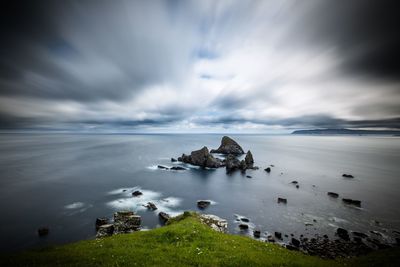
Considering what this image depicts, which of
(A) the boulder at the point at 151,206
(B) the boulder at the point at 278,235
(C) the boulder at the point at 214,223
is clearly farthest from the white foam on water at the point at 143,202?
(B) the boulder at the point at 278,235

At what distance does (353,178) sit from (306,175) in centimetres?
1857

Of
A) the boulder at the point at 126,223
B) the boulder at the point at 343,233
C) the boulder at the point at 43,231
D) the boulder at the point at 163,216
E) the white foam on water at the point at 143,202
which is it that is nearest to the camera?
the boulder at the point at 126,223

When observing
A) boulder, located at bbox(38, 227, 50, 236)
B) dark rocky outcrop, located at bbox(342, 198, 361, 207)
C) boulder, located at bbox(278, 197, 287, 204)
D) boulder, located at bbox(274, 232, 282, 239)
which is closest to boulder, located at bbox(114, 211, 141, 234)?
boulder, located at bbox(38, 227, 50, 236)

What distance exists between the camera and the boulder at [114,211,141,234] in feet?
116

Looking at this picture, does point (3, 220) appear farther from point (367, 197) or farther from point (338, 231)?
point (367, 197)

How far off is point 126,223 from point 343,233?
147ft

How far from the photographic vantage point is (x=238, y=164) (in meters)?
104

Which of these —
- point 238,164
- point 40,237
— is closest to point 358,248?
point 40,237

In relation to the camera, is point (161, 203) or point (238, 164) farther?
point (238, 164)

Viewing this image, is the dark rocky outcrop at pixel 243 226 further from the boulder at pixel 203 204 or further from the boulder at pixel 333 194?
the boulder at pixel 333 194

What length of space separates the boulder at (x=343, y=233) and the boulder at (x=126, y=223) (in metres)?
41.1

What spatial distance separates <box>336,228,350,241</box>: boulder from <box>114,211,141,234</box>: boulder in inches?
1618

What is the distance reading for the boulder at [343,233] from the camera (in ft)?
122

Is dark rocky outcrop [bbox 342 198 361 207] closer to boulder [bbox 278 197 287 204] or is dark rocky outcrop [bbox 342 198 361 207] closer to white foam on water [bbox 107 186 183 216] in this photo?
boulder [bbox 278 197 287 204]
